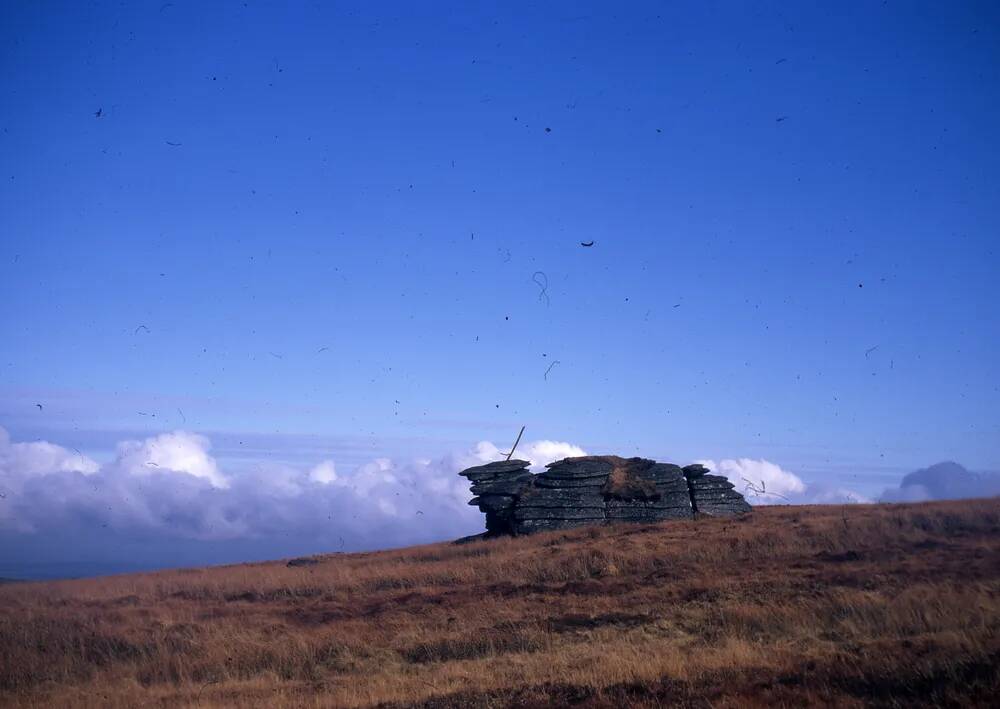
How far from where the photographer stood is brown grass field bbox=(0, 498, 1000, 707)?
38.5 feet

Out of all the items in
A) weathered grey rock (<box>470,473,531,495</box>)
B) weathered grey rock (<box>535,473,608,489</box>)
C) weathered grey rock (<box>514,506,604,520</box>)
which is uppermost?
weathered grey rock (<box>470,473,531,495</box>)

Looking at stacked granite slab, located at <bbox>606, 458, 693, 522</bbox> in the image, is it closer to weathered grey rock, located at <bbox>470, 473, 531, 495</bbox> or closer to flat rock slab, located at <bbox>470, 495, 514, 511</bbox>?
weathered grey rock, located at <bbox>470, 473, 531, 495</bbox>

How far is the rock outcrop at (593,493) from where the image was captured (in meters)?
35.6

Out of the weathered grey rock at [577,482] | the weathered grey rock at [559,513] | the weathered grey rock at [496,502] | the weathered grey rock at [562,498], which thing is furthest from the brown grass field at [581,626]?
the weathered grey rock at [496,502]

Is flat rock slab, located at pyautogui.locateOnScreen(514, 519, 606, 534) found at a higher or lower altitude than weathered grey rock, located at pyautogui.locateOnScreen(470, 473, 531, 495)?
lower

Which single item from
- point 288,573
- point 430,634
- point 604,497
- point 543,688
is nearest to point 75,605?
point 288,573

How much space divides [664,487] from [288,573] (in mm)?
16332

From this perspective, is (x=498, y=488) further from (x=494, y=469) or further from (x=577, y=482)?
(x=577, y=482)

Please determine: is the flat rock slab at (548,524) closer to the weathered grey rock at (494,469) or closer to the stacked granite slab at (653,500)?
the stacked granite slab at (653,500)

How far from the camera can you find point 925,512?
26.2 m

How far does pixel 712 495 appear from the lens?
38.2 m

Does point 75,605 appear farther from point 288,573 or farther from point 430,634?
point 430,634

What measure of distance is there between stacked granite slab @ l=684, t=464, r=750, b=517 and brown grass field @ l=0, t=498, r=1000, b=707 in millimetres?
7094

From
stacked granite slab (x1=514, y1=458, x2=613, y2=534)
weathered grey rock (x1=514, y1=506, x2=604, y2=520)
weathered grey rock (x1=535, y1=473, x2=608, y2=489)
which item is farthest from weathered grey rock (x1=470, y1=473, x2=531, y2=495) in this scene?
weathered grey rock (x1=514, y1=506, x2=604, y2=520)
